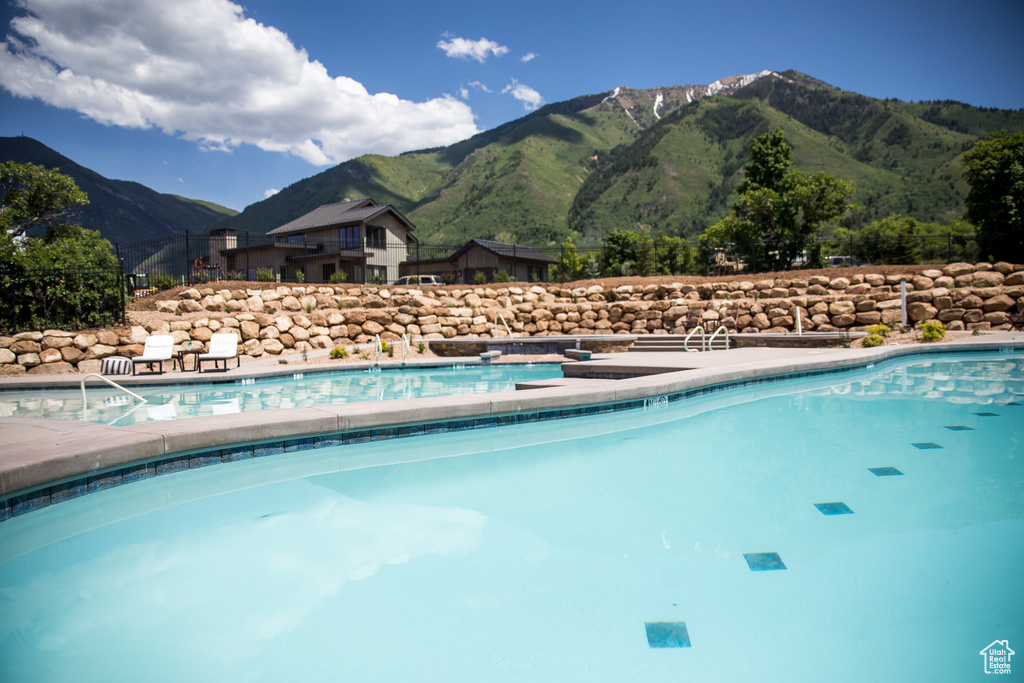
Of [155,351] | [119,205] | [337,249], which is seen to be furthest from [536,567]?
[119,205]

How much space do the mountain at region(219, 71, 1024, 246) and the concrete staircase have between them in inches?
2184

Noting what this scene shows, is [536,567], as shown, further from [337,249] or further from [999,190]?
[337,249]

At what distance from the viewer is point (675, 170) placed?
7725 centimetres

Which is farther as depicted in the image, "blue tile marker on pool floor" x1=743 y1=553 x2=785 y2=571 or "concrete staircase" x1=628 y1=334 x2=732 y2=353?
"concrete staircase" x1=628 y1=334 x2=732 y2=353

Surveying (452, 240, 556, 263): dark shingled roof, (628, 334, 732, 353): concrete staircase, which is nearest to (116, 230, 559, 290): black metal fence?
(452, 240, 556, 263): dark shingled roof

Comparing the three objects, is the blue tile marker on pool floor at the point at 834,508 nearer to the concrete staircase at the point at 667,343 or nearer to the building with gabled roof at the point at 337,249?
the concrete staircase at the point at 667,343

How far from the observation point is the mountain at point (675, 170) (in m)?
66.1

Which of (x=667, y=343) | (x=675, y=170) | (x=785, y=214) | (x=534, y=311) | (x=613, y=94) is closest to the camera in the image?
(x=667, y=343)

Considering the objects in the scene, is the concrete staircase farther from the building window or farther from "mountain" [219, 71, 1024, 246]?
"mountain" [219, 71, 1024, 246]

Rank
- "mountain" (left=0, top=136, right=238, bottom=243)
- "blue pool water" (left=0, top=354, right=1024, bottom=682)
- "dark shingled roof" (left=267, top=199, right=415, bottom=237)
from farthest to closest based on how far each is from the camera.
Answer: "mountain" (left=0, top=136, right=238, bottom=243) → "dark shingled roof" (left=267, top=199, right=415, bottom=237) → "blue pool water" (left=0, top=354, right=1024, bottom=682)

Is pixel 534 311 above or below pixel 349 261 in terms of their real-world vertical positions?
below

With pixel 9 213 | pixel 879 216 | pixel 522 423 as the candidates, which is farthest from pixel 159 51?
pixel 879 216

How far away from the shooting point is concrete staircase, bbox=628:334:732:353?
13.1 meters

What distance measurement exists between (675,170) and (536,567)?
8265 cm
